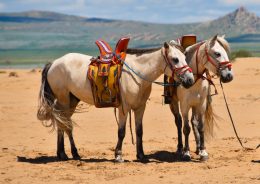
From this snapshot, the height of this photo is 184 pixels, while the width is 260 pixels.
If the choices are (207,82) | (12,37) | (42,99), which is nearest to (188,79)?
(207,82)

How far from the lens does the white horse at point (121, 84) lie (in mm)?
9312

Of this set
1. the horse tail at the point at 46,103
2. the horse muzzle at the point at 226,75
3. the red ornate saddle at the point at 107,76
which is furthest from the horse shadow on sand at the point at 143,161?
the horse muzzle at the point at 226,75

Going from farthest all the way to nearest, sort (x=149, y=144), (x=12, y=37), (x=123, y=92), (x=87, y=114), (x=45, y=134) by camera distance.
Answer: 1. (x=12, y=37)
2. (x=87, y=114)
3. (x=45, y=134)
4. (x=149, y=144)
5. (x=123, y=92)

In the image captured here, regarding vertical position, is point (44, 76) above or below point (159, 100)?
above

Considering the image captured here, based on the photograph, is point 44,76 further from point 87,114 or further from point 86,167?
point 87,114

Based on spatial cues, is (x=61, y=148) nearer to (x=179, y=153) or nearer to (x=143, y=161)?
(x=143, y=161)

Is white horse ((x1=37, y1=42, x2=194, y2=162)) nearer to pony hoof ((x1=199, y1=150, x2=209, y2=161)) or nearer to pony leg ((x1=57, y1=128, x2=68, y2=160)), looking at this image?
pony leg ((x1=57, y1=128, x2=68, y2=160))

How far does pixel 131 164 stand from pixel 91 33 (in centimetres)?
19028

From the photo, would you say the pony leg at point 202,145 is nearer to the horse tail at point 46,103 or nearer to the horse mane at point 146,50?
the horse mane at point 146,50

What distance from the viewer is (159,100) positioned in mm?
18922

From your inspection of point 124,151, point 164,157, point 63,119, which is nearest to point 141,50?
point 63,119

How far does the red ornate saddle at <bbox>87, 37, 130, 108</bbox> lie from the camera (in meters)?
9.66

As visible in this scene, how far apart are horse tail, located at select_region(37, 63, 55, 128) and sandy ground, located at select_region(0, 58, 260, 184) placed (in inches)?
29.9

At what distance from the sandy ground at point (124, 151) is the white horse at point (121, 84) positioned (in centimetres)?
66
